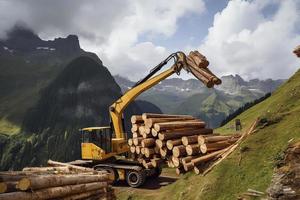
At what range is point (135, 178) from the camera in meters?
23.5

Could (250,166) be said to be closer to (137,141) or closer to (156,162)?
(156,162)

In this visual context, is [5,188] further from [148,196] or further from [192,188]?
[148,196]

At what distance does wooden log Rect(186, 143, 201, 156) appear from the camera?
2038 cm

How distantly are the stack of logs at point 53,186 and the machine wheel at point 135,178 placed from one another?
596cm

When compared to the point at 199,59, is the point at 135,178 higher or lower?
lower

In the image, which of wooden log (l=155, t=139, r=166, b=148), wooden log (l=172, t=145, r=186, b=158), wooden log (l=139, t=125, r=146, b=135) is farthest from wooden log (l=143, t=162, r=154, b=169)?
wooden log (l=172, t=145, r=186, b=158)

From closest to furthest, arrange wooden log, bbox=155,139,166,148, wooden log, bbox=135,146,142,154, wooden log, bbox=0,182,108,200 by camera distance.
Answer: wooden log, bbox=0,182,108,200
wooden log, bbox=155,139,166,148
wooden log, bbox=135,146,142,154

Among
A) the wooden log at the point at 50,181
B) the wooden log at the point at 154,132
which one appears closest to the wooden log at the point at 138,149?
the wooden log at the point at 154,132

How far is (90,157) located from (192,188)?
32.9 ft

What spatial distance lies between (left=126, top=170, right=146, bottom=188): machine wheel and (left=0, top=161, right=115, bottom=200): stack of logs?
5959 millimetres

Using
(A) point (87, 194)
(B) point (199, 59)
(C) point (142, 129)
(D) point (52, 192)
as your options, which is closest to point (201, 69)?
(B) point (199, 59)

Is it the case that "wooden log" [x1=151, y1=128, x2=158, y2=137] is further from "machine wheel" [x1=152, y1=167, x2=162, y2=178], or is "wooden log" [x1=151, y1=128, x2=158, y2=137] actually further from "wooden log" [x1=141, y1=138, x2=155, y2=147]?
"machine wheel" [x1=152, y1=167, x2=162, y2=178]

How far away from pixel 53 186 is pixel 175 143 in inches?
389

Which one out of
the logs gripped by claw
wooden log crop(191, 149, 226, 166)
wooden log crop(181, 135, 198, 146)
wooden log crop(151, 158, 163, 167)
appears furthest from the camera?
wooden log crop(151, 158, 163, 167)
